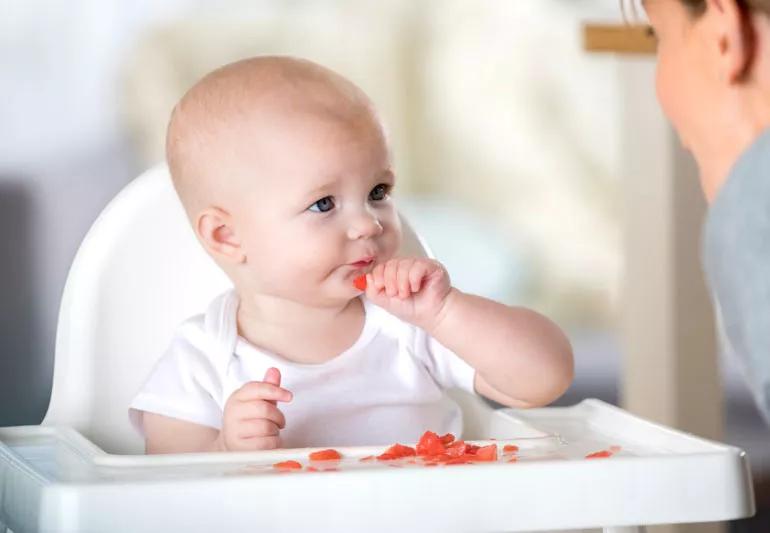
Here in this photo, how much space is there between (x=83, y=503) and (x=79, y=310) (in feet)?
1.50

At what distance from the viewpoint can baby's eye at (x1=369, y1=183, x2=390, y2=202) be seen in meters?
1.08

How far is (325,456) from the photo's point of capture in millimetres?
876

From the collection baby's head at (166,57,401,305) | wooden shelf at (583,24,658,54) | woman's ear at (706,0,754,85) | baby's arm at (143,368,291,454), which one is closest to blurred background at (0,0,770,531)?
wooden shelf at (583,24,658,54)

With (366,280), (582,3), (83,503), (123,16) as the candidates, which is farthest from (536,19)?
(83,503)

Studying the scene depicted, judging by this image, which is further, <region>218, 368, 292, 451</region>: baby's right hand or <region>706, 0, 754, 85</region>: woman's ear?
<region>218, 368, 292, 451</region>: baby's right hand

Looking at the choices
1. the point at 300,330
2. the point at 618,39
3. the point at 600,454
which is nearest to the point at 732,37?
the point at 600,454

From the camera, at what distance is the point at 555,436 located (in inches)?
38.0

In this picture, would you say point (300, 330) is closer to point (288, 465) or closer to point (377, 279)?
point (377, 279)

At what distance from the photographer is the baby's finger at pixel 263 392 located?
3.10 ft

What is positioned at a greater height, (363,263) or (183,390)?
(363,263)

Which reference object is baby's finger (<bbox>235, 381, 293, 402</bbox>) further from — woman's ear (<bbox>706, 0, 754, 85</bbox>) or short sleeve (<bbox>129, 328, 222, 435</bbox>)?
woman's ear (<bbox>706, 0, 754, 85</bbox>)

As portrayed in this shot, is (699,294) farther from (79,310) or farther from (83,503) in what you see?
(83,503)

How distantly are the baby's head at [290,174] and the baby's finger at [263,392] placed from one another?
0.44 ft

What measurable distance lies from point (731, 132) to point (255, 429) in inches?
16.3
